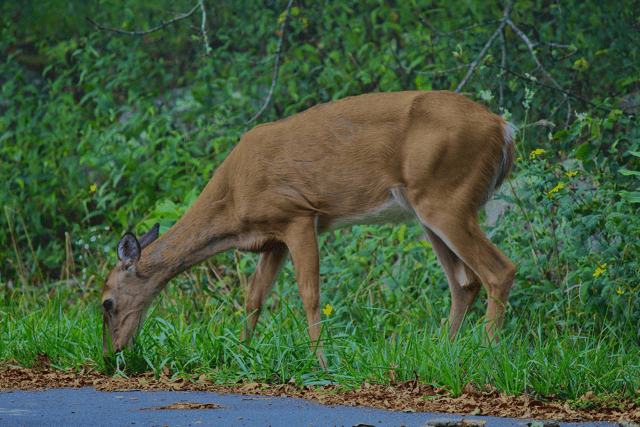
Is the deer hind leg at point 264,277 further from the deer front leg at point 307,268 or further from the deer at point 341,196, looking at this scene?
the deer front leg at point 307,268

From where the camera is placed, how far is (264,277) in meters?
5.63

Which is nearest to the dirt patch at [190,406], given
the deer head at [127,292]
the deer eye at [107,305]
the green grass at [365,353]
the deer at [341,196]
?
the green grass at [365,353]

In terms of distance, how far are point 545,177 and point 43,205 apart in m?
7.03

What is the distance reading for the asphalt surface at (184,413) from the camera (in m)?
3.48

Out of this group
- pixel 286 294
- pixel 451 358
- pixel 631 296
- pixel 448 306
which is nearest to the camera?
pixel 451 358

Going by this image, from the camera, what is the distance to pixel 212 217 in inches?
216

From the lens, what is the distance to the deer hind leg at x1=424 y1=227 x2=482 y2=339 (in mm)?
5551

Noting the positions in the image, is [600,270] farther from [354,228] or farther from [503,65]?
[503,65]

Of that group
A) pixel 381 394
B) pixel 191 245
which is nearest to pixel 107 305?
pixel 191 245

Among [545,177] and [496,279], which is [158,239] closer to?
[496,279]

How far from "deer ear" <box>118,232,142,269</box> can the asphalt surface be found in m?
1.27

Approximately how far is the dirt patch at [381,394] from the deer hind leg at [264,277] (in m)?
0.98

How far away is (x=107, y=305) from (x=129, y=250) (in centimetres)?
44

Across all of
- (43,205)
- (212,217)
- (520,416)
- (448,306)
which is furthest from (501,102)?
(43,205)
